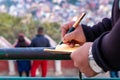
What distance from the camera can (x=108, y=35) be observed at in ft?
3.53

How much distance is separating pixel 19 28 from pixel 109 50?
1092 centimetres

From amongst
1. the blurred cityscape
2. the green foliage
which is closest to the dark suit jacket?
the green foliage

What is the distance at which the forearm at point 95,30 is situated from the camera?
4.90ft

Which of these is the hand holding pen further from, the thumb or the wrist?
the wrist

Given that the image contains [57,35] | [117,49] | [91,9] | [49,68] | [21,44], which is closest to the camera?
[117,49]

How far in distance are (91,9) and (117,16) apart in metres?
11.5

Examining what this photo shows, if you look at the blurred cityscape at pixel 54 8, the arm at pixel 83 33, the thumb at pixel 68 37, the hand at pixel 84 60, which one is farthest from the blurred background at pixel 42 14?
the hand at pixel 84 60

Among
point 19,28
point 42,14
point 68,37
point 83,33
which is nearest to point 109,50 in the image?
point 68,37

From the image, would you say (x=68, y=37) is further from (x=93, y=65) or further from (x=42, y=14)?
(x=42, y=14)

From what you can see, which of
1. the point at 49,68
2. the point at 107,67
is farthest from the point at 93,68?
the point at 49,68

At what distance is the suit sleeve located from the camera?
1039mm

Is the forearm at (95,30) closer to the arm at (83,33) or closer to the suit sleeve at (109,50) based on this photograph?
the arm at (83,33)

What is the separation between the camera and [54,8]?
13328 millimetres

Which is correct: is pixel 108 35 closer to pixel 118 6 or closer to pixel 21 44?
pixel 118 6
